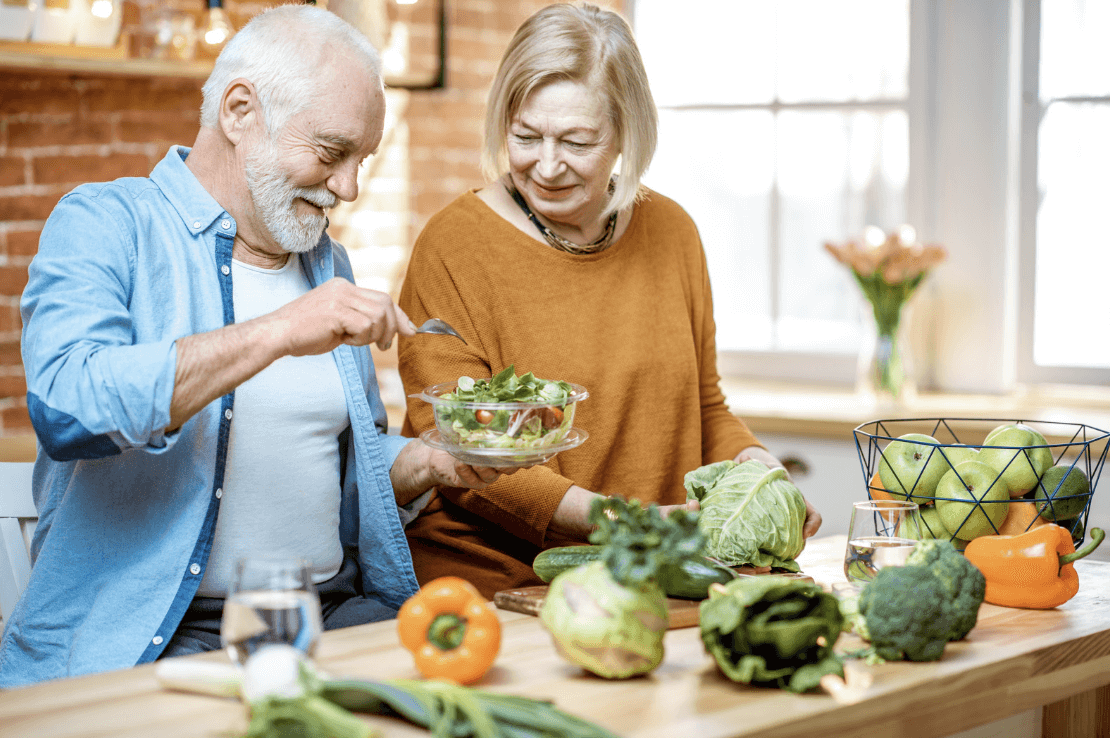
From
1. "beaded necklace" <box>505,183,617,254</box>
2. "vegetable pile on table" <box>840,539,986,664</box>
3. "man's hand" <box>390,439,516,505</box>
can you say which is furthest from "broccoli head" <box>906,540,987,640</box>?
"beaded necklace" <box>505,183,617,254</box>

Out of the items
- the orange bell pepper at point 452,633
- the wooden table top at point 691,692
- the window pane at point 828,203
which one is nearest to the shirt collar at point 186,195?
the wooden table top at point 691,692

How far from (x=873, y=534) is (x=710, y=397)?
0.79 meters

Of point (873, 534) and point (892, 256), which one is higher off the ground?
point (892, 256)

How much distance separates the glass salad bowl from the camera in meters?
1.60

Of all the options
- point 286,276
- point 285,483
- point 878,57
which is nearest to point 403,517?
point 285,483

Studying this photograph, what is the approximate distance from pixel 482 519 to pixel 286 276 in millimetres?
553

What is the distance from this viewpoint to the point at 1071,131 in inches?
130

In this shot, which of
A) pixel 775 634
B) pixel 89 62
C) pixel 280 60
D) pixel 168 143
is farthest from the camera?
pixel 168 143

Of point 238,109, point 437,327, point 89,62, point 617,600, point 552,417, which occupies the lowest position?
point 617,600

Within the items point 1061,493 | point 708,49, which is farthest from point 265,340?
point 708,49

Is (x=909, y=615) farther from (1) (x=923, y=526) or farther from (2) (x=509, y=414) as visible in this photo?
(2) (x=509, y=414)

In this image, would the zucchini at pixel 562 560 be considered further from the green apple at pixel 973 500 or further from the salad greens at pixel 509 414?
the green apple at pixel 973 500

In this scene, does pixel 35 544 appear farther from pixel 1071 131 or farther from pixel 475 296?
pixel 1071 131

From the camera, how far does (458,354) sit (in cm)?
204
